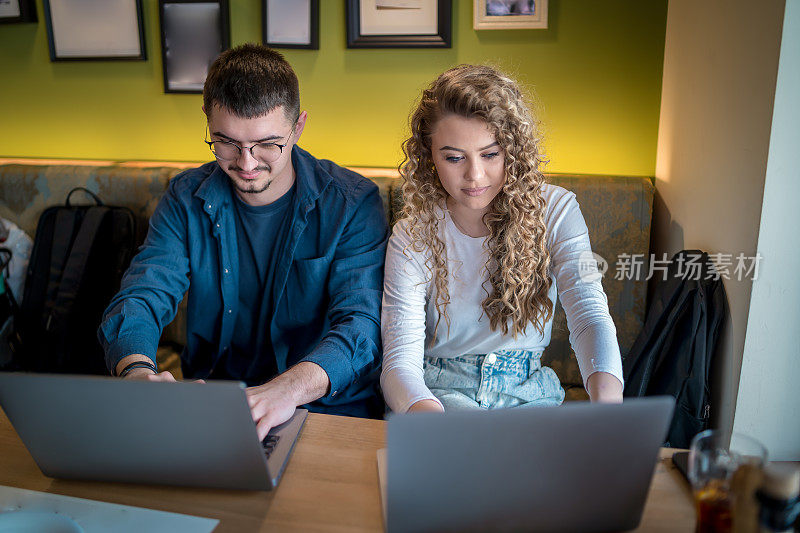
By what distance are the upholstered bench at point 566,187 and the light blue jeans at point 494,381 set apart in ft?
1.73

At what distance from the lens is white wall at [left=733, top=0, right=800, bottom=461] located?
1.35 meters

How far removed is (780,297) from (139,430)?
1.37m

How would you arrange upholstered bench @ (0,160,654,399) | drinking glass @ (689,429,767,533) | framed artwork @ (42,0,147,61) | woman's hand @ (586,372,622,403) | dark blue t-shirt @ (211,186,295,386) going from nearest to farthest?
drinking glass @ (689,429,767,533) → woman's hand @ (586,372,622,403) → dark blue t-shirt @ (211,186,295,386) → upholstered bench @ (0,160,654,399) → framed artwork @ (42,0,147,61)

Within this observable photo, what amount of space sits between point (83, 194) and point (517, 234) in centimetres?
162

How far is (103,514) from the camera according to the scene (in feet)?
2.77

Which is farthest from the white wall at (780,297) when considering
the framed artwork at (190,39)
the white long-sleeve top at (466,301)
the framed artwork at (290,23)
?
the framed artwork at (190,39)

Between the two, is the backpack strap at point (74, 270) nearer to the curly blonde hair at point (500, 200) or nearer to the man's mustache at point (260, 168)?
the man's mustache at point (260, 168)

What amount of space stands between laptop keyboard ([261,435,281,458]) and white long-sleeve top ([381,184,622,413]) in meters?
0.31

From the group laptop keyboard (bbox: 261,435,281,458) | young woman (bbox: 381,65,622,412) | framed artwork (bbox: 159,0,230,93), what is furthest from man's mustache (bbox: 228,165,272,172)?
framed artwork (bbox: 159,0,230,93)

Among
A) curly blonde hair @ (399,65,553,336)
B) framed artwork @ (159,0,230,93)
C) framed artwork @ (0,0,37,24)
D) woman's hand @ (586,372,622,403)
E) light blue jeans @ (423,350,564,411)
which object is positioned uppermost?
framed artwork @ (0,0,37,24)

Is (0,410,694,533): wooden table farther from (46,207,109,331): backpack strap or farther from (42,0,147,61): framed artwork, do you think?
(42,0,147,61): framed artwork

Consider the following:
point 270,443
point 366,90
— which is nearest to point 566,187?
point 366,90

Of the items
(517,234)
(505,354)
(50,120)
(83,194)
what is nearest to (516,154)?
(517,234)

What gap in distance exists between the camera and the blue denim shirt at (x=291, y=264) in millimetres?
1546
